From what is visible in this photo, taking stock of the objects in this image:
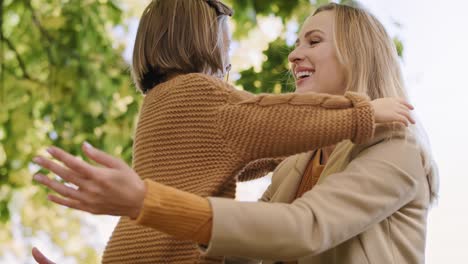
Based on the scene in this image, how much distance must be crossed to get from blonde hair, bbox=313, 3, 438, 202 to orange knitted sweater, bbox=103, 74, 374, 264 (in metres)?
0.29

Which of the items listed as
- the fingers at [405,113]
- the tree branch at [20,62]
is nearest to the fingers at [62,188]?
the fingers at [405,113]

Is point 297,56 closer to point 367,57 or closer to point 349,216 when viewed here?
point 367,57

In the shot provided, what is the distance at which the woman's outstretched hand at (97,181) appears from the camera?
3.10 feet

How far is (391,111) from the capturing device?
120 cm

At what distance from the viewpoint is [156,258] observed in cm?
122

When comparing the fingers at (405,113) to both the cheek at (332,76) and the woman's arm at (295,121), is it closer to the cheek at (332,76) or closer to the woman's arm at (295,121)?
the woman's arm at (295,121)

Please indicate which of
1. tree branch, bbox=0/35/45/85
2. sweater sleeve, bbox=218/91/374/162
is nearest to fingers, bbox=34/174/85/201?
sweater sleeve, bbox=218/91/374/162

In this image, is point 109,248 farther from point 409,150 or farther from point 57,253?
point 57,253

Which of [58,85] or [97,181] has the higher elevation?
[97,181]

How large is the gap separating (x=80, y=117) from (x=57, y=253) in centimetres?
72

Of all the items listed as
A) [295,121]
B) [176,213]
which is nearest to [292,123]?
[295,121]

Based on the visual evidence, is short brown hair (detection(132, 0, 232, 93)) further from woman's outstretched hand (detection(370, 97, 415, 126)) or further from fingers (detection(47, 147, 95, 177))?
fingers (detection(47, 147, 95, 177))

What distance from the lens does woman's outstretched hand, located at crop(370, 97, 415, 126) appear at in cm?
119

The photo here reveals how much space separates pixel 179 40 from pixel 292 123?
321 mm
